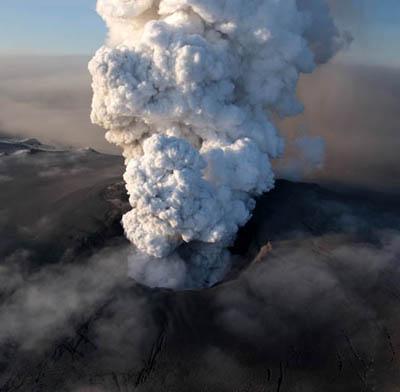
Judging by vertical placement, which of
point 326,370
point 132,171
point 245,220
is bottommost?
point 326,370

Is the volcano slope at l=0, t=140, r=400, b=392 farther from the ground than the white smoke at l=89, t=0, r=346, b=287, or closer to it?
closer to it

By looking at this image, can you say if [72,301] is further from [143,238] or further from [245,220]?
[245,220]

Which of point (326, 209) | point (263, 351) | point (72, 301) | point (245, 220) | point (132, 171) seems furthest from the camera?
point (326, 209)

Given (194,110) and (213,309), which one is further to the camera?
(194,110)

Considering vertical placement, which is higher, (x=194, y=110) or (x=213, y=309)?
(x=194, y=110)

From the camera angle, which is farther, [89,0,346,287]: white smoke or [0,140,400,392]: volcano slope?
[89,0,346,287]: white smoke

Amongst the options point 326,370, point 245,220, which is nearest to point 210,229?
point 245,220
